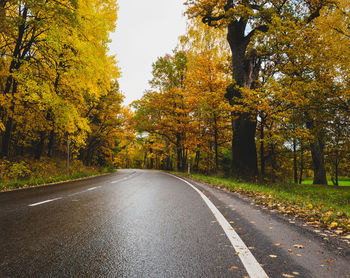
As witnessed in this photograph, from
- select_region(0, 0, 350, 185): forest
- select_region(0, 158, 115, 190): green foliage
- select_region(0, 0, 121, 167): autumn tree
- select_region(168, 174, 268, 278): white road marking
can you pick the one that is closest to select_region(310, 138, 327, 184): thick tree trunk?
select_region(0, 0, 350, 185): forest

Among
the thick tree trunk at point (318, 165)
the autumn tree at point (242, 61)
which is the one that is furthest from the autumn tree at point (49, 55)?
the thick tree trunk at point (318, 165)

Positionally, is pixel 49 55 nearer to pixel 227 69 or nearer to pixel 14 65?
pixel 14 65

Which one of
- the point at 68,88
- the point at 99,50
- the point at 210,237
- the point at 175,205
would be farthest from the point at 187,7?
the point at 210,237

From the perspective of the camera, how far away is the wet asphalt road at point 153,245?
95.9 inches

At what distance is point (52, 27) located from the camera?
10.4 metres

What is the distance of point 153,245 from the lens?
3174mm

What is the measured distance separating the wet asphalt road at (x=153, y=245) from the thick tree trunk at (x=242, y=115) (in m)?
8.60

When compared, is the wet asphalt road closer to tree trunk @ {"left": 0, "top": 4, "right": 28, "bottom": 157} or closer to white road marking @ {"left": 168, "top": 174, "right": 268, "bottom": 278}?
white road marking @ {"left": 168, "top": 174, "right": 268, "bottom": 278}

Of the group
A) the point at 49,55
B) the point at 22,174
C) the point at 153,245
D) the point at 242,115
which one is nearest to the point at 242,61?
the point at 242,115

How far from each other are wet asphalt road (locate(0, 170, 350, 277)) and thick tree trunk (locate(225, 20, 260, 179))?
860cm

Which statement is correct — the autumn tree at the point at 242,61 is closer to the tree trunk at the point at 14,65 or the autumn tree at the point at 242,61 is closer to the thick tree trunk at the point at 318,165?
the thick tree trunk at the point at 318,165

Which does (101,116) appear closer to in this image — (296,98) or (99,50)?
(99,50)

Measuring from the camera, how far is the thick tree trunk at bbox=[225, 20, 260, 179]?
1352cm

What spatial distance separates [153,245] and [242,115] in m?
11.9
